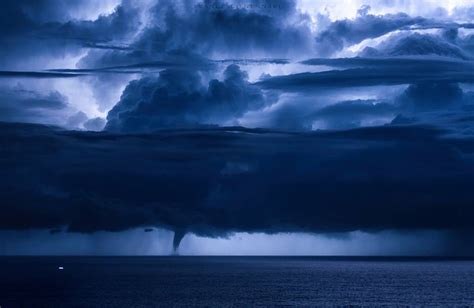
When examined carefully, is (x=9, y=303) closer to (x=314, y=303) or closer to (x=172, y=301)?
(x=172, y=301)

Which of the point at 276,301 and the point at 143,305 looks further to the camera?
the point at 276,301

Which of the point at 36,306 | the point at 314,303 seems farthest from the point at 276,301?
the point at 36,306

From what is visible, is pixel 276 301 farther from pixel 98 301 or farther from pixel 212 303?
pixel 98 301

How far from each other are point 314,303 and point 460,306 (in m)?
32.8

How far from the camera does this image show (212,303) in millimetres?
191125

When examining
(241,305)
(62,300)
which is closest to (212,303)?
(241,305)

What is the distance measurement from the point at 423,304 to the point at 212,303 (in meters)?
48.3

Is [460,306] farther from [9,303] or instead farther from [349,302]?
[9,303]

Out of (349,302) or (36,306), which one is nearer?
(36,306)

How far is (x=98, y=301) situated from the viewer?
642 ft

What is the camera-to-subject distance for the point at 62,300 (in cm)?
19975

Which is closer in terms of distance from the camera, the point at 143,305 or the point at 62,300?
the point at 143,305

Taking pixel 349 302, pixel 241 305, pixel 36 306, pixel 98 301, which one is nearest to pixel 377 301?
pixel 349 302

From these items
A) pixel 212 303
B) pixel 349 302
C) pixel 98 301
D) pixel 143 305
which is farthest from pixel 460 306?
pixel 98 301
